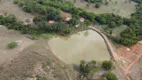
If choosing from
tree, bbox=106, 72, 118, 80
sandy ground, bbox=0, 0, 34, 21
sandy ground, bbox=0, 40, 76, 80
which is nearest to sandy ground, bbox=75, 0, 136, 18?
sandy ground, bbox=0, 0, 34, 21

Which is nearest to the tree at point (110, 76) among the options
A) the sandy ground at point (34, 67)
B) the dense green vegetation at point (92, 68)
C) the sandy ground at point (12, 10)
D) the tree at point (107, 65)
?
the dense green vegetation at point (92, 68)

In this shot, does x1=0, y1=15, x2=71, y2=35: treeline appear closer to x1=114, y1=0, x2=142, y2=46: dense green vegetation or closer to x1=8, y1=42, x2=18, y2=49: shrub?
x1=8, y1=42, x2=18, y2=49: shrub

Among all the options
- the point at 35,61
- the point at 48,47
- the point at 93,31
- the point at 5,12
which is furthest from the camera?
the point at 5,12

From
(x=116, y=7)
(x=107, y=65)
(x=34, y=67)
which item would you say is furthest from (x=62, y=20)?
(x=116, y=7)

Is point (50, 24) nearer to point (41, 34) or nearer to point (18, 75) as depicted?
point (41, 34)

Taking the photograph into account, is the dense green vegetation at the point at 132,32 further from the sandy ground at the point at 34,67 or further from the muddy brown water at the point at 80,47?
the sandy ground at the point at 34,67

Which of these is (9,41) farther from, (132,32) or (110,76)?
(132,32)

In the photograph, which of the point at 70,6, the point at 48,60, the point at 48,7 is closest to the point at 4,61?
the point at 48,60
